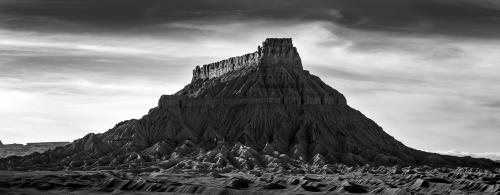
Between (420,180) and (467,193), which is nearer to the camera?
(467,193)

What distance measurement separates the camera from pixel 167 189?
196875 millimetres

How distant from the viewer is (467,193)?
18488cm

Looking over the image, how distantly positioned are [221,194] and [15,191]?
45.0 metres

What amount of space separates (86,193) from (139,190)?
12144 mm

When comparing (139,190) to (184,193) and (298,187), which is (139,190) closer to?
(184,193)

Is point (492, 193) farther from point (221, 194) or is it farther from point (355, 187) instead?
point (221, 194)

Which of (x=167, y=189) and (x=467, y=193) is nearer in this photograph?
(x=467, y=193)

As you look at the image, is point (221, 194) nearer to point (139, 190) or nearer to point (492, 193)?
point (139, 190)

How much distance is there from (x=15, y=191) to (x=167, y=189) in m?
32.5

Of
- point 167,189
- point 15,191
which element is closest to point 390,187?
point 167,189

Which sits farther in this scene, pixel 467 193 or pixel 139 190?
pixel 139 190

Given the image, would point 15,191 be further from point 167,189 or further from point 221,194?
point 221,194

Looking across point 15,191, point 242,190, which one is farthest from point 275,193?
point 15,191

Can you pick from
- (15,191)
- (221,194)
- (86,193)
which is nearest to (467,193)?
(221,194)
